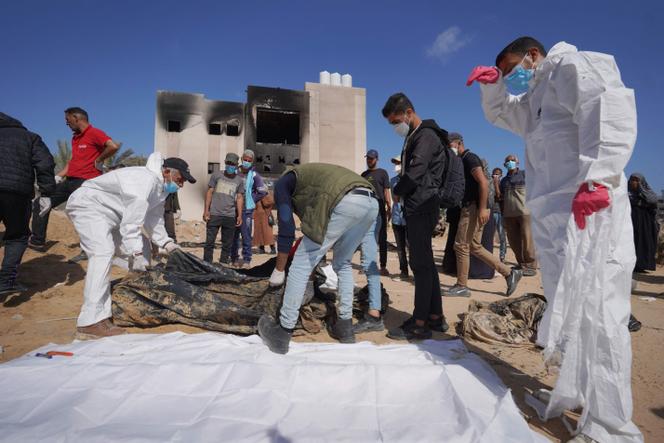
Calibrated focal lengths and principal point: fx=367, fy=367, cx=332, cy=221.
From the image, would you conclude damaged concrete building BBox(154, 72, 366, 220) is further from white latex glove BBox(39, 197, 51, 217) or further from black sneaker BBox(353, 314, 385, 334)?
black sneaker BBox(353, 314, 385, 334)

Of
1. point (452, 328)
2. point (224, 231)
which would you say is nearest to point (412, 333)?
point (452, 328)

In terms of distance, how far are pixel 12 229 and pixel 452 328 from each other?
4431 mm

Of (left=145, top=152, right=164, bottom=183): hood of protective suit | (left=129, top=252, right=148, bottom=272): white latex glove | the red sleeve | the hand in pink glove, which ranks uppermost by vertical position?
the red sleeve

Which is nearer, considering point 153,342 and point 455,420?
point 455,420

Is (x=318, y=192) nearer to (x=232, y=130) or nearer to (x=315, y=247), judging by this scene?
(x=315, y=247)

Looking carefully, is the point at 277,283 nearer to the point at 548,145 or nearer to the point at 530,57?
the point at 548,145

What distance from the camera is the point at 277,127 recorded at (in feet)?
73.7

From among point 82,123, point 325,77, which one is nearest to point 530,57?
point 82,123

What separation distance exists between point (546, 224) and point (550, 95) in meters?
0.66

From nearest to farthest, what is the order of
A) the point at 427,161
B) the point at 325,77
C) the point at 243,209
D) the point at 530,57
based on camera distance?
the point at 530,57, the point at 427,161, the point at 243,209, the point at 325,77

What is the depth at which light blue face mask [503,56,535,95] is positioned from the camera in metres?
2.07

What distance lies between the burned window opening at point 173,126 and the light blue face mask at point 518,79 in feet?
54.0

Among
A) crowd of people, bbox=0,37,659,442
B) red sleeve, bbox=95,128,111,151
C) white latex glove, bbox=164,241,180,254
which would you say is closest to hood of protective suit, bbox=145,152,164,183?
crowd of people, bbox=0,37,659,442

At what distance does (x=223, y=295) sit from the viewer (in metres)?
3.23
